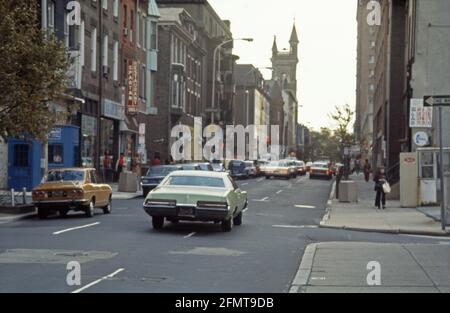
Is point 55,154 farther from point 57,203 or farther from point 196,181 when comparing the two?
point 196,181

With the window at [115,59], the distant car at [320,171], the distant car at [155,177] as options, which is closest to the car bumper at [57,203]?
the distant car at [155,177]

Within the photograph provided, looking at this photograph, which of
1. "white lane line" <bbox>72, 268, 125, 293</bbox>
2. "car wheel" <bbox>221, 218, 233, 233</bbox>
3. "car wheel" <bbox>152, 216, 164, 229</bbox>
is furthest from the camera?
"car wheel" <bbox>152, 216, 164, 229</bbox>

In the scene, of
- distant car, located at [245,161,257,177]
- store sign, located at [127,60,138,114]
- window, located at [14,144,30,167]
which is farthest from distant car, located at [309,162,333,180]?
window, located at [14,144,30,167]

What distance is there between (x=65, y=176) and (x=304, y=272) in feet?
46.3

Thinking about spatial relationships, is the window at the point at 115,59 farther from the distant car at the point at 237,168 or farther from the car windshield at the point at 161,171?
the distant car at the point at 237,168

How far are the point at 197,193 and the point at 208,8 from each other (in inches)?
2884

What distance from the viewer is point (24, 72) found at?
25.8 m

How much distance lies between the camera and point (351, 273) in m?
14.0

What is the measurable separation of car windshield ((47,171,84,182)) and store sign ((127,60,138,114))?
26.8m

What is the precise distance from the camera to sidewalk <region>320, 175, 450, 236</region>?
80.7ft

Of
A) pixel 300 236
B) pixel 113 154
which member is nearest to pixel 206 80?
pixel 113 154

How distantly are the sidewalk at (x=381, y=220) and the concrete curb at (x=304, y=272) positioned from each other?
6818mm

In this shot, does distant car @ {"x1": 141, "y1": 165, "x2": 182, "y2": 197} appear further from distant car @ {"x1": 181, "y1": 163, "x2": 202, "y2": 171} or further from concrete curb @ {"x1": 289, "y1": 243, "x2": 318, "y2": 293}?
concrete curb @ {"x1": 289, "y1": 243, "x2": 318, "y2": 293}
